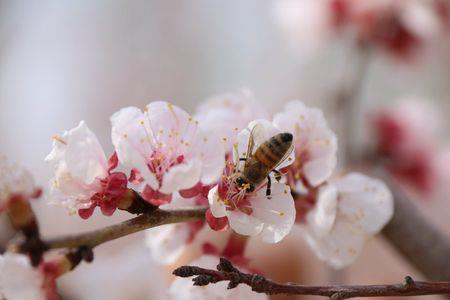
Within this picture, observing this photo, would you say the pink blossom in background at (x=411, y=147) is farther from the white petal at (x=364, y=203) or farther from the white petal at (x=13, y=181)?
the white petal at (x=13, y=181)

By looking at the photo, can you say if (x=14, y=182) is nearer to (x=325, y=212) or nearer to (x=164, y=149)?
(x=164, y=149)

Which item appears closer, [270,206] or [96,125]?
[270,206]

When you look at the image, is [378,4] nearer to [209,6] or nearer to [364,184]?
[364,184]

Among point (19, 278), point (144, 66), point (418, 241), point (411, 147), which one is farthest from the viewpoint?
point (144, 66)

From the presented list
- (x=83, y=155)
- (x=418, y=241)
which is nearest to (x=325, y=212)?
(x=83, y=155)

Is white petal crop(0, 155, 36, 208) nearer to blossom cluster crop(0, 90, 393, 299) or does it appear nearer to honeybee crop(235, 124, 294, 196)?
blossom cluster crop(0, 90, 393, 299)

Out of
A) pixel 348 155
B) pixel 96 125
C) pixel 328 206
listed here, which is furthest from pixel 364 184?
pixel 96 125

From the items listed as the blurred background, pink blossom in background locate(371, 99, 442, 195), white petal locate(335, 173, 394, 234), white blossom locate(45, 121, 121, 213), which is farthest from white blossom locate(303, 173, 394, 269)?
the blurred background
